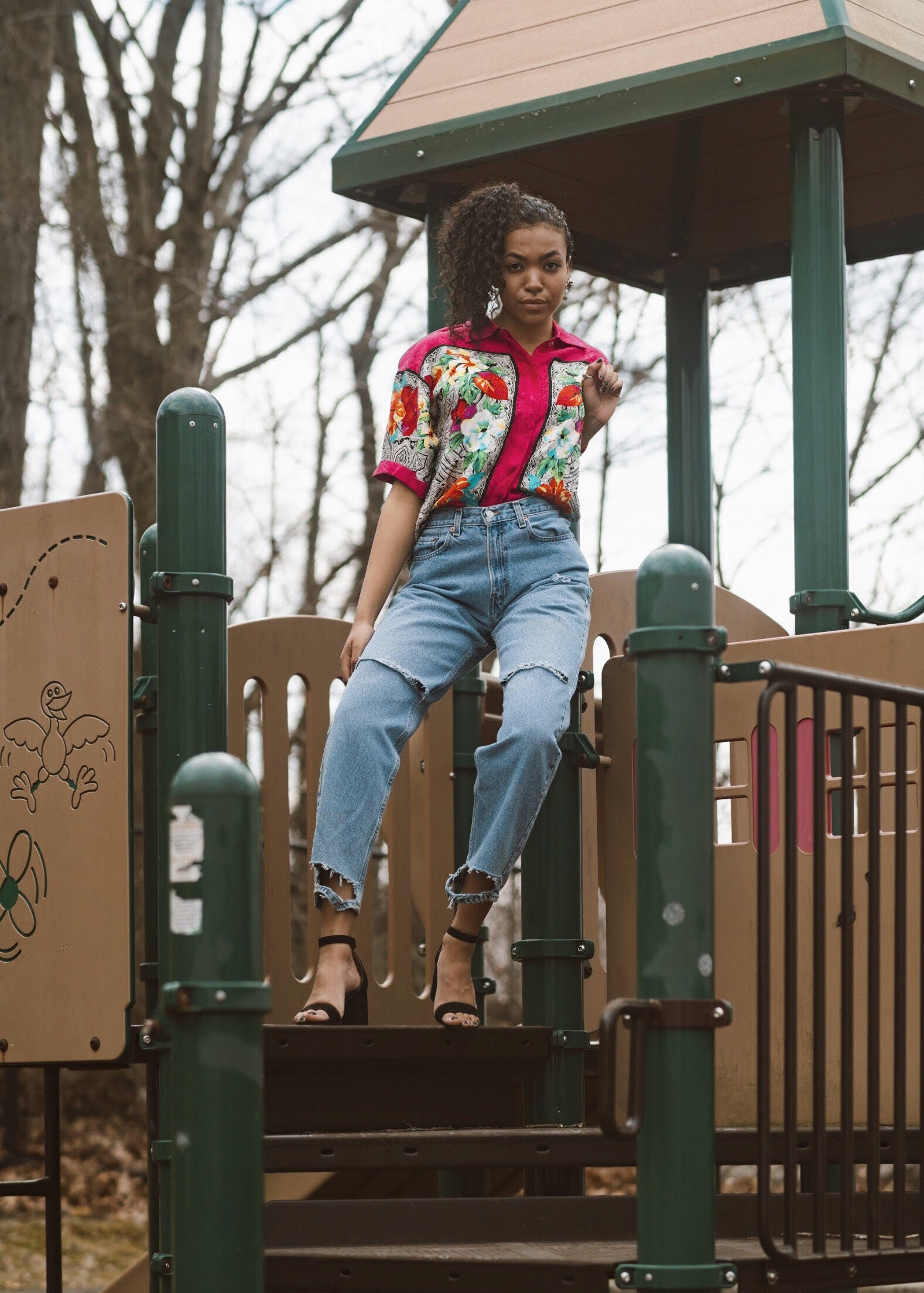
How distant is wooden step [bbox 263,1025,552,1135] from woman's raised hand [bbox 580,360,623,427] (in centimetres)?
138

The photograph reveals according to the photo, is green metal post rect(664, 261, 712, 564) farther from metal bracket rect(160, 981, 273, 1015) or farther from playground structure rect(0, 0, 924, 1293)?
metal bracket rect(160, 981, 273, 1015)

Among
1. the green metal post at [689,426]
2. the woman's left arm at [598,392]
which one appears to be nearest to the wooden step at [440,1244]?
the woman's left arm at [598,392]

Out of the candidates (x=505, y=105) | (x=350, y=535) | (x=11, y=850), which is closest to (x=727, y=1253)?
(x=11, y=850)

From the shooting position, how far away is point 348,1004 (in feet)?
13.0

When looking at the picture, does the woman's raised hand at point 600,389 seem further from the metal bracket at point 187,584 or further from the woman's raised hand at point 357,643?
the metal bracket at point 187,584

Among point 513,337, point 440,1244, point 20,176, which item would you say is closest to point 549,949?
point 440,1244

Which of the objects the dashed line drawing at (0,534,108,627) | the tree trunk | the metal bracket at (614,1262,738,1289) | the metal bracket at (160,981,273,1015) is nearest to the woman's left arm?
the dashed line drawing at (0,534,108,627)

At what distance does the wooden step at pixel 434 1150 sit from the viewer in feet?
12.0

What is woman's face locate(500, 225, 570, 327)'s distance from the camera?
4258 mm

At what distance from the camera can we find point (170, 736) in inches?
149

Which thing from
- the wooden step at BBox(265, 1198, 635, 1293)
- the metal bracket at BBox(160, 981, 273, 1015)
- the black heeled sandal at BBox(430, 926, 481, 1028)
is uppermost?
the metal bracket at BBox(160, 981, 273, 1015)

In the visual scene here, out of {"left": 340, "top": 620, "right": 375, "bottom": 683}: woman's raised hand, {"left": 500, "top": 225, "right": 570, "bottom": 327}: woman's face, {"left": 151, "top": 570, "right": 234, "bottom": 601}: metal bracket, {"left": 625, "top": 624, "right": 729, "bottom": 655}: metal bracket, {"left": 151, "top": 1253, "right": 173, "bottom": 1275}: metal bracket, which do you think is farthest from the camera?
{"left": 500, "top": 225, "right": 570, "bottom": 327}: woman's face

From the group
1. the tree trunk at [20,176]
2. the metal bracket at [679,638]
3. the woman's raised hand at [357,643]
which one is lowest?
the metal bracket at [679,638]

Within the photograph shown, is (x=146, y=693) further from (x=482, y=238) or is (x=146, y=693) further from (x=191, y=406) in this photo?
(x=482, y=238)
